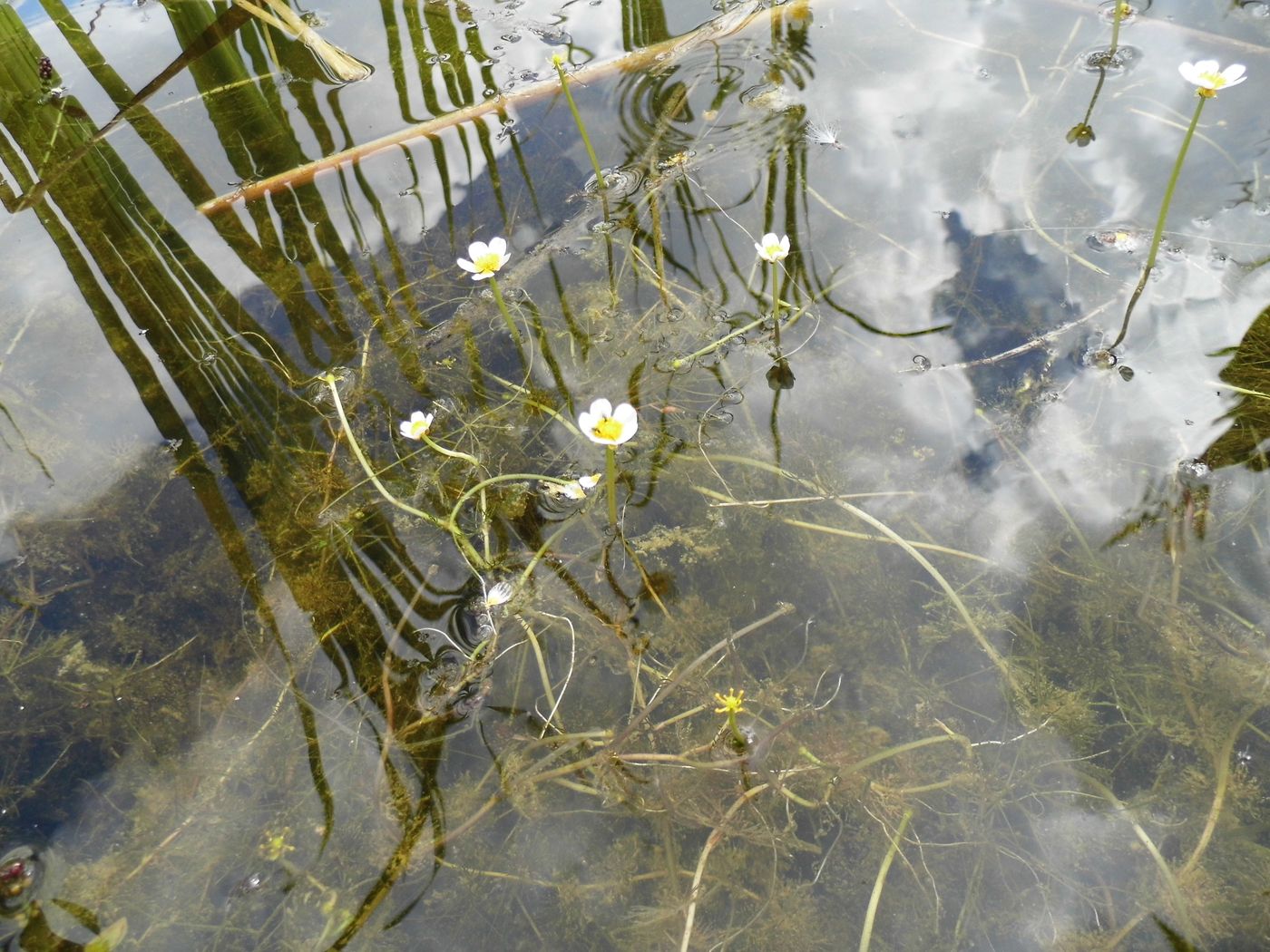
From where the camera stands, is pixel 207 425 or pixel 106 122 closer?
pixel 207 425

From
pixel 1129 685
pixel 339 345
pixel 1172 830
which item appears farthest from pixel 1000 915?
pixel 339 345

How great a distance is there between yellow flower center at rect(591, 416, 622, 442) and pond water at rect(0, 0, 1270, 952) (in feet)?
1.20

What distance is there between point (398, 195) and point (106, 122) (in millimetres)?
1672

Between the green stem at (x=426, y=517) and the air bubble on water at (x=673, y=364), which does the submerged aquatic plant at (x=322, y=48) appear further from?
the air bubble on water at (x=673, y=364)

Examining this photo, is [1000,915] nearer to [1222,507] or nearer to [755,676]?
[755,676]

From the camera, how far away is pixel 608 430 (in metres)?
→ 2.07

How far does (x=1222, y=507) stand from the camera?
89.4 inches

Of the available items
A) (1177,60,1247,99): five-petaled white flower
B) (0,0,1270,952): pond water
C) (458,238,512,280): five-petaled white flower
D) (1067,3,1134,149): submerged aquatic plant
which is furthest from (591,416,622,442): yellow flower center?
(1067,3,1134,149): submerged aquatic plant

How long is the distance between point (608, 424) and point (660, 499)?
0.51 meters

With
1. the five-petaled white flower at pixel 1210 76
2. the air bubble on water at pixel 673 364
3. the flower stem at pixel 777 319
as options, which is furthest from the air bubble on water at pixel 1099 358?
the air bubble on water at pixel 673 364

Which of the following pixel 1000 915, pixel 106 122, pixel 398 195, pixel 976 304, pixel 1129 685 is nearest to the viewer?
pixel 1000 915

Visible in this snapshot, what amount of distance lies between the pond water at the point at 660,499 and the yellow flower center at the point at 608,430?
0.37 meters

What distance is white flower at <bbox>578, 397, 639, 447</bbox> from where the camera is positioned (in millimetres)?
2057

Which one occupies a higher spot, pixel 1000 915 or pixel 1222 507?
pixel 1222 507
